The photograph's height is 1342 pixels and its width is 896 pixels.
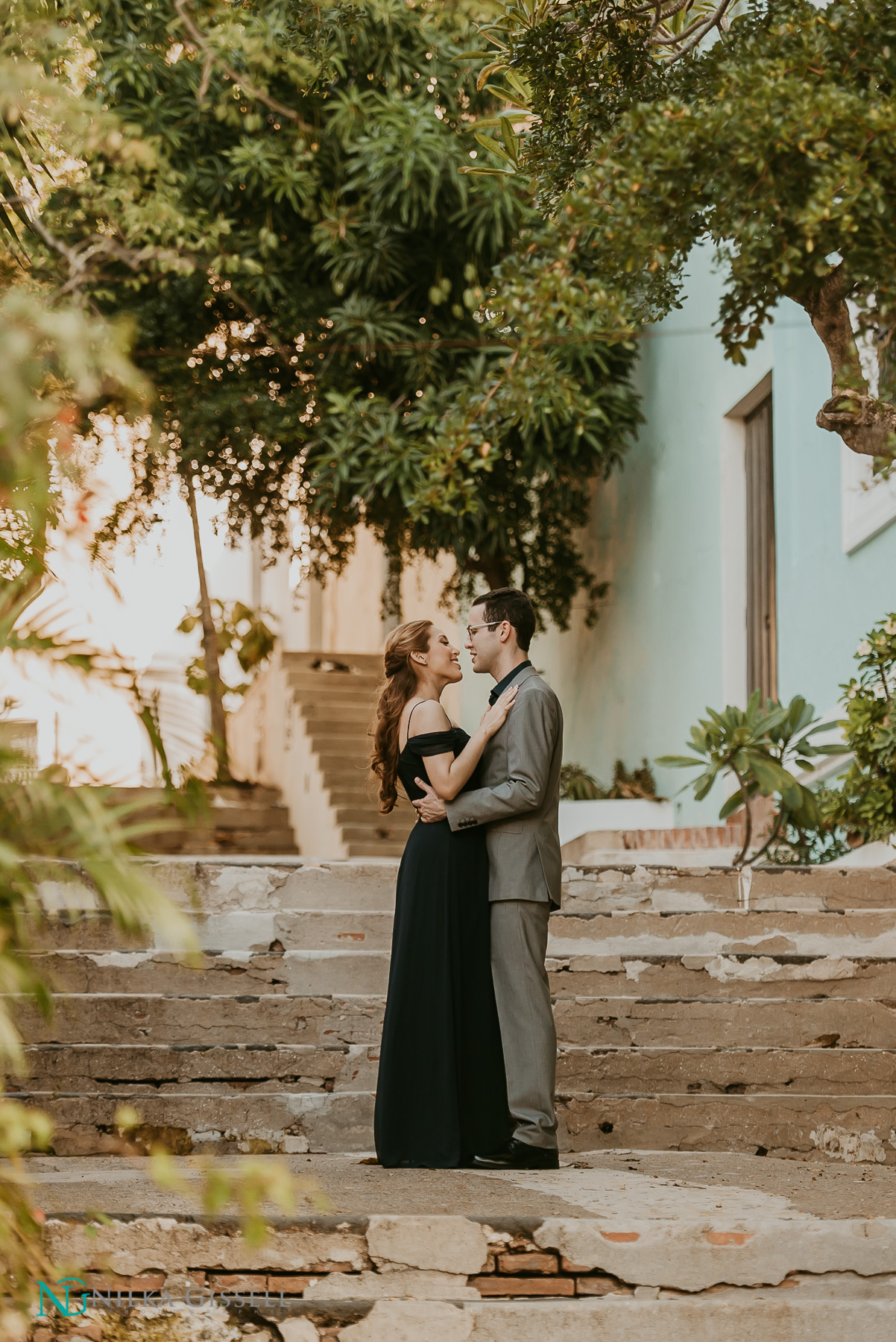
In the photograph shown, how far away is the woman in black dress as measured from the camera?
4008mm

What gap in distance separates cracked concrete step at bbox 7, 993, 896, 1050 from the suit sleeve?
101 cm

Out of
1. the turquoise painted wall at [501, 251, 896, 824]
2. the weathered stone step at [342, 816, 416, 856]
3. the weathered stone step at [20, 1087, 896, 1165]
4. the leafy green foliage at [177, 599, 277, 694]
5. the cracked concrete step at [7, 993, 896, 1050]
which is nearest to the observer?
the weathered stone step at [20, 1087, 896, 1165]

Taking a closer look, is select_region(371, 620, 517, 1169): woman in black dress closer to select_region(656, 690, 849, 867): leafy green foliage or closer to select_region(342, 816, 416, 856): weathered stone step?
select_region(656, 690, 849, 867): leafy green foliage

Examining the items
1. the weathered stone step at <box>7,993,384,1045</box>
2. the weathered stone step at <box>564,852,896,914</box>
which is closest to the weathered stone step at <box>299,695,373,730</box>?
the weathered stone step at <box>564,852,896,914</box>

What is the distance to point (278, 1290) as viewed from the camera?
3027 millimetres

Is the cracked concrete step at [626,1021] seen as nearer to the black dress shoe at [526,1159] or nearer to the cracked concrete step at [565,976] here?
the cracked concrete step at [565,976]

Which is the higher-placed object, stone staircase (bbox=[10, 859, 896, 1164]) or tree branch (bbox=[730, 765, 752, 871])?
tree branch (bbox=[730, 765, 752, 871])

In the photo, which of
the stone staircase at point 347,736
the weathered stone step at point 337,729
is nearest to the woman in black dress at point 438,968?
the stone staircase at point 347,736

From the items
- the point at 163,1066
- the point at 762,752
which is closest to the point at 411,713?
the point at 163,1066

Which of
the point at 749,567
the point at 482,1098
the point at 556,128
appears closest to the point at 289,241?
the point at 749,567

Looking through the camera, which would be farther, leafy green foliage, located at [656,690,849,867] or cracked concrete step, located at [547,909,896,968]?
leafy green foliage, located at [656,690,849,867]

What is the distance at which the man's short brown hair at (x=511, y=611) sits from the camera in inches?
173

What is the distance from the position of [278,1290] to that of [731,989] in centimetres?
240

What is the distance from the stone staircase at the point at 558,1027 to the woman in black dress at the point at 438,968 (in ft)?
1.98
